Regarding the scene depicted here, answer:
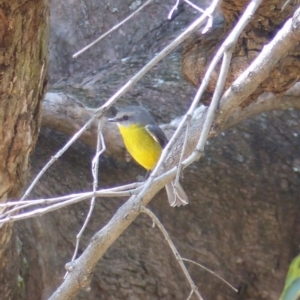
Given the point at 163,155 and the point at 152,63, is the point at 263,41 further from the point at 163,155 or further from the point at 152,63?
the point at 163,155

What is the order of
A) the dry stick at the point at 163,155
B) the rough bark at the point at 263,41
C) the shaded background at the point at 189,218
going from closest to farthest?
1. the dry stick at the point at 163,155
2. the rough bark at the point at 263,41
3. the shaded background at the point at 189,218

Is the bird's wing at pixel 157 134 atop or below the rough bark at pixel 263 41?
below

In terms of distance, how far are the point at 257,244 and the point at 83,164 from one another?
3.87 feet

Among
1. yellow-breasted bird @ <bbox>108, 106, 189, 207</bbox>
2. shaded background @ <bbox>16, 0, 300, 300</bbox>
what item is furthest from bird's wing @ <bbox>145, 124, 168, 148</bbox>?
shaded background @ <bbox>16, 0, 300, 300</bbox>

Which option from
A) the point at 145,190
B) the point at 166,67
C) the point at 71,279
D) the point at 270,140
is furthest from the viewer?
the point at 166,67

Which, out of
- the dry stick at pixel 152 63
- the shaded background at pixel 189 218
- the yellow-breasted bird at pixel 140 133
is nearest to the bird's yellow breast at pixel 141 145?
the yellow-breasted bird at pixel 140 133

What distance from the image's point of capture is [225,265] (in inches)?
160

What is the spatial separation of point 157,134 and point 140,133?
130 millimetres

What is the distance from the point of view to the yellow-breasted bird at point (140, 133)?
4.13 m

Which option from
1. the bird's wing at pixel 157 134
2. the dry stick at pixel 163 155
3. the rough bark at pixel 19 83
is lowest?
the bird's wing at pixel 157 134

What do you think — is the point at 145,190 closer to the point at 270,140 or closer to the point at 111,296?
the point at 111,296

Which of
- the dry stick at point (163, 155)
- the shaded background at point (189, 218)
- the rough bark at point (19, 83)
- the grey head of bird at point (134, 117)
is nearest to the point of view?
the dry stick at point (163, 155)

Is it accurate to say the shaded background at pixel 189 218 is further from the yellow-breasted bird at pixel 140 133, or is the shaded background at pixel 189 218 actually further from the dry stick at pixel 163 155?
the dry stick at pixel 163 155

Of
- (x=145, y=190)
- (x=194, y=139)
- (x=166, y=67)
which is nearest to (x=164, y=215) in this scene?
(x=166, y=67)
